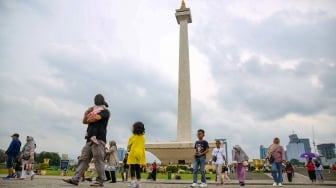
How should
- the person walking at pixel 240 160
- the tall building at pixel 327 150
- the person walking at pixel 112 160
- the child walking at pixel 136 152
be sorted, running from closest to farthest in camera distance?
the child walking at pixel 136 152
the person walking at pixel 112 160
the person walking at pixel 240 160
the tall building at pixel 327 150

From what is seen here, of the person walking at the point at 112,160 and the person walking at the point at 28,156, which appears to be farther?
the person walking at the point at 112,160

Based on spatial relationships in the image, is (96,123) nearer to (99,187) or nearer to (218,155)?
(99,187)

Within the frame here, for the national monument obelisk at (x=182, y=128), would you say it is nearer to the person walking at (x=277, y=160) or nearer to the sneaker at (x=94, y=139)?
the person walking at (x=277, y=160)

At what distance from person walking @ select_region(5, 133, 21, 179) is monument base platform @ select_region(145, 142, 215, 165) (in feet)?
104

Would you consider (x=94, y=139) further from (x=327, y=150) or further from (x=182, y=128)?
(x=327, y=150)

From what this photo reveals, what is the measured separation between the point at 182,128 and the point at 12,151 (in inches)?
1306

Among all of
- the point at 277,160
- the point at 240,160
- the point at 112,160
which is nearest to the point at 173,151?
the point at 240,160

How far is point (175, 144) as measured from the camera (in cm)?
4238

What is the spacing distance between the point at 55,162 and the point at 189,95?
44646 mm

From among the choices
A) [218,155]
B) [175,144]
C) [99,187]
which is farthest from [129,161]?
[175,144]

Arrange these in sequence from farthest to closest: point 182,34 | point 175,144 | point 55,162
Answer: point 55,162 < point 182,34 < point 175,144

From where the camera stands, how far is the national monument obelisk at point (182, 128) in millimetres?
42719

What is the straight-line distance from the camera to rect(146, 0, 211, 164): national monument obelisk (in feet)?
140

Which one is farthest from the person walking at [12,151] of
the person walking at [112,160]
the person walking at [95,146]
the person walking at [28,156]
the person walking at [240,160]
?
the person walking at [240,160]
